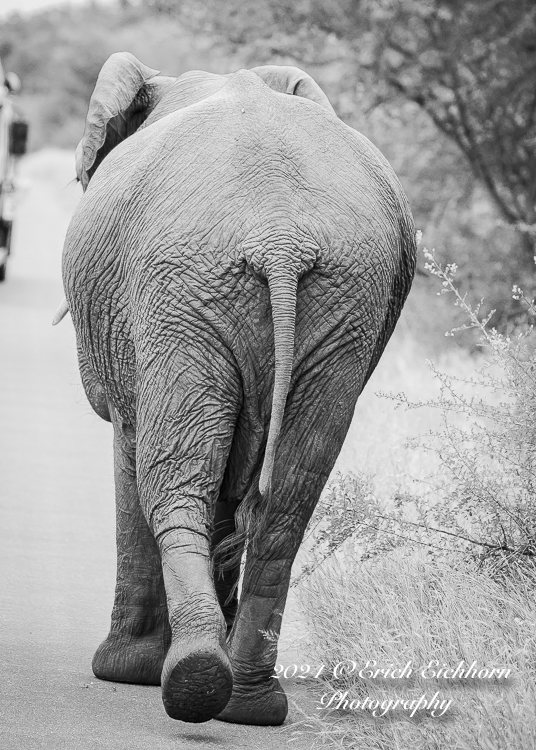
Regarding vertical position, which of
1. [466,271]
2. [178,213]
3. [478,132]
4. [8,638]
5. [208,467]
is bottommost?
[466,271]

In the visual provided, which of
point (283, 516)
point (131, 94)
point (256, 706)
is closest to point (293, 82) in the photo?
point (131, 94)

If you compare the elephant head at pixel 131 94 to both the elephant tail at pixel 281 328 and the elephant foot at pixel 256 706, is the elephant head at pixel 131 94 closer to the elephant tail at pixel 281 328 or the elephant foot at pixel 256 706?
the elephant tail at pixel 281 328

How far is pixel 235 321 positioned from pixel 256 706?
51.3 inches

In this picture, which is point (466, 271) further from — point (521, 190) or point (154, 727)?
point (154, 727)

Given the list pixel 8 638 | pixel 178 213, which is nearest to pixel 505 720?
pixel 178 213

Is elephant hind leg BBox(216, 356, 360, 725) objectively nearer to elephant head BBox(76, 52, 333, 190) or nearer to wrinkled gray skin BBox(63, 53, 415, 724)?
wrinkled gray skin BBox(63, 53, 415, 724)

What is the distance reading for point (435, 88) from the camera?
48.2ft

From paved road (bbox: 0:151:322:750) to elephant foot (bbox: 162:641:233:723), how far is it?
1.47 feet

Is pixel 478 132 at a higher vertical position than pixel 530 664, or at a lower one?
lower

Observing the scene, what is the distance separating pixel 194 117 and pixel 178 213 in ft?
1.30

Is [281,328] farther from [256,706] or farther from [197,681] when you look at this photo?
[256,706]

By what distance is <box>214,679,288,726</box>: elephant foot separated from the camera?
4137mm

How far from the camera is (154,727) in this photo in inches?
162

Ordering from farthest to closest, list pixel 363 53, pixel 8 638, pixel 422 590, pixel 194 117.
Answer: pixel 363 53 → pixel 8 638 → pixel 422 590 → pixel 194 117
